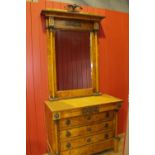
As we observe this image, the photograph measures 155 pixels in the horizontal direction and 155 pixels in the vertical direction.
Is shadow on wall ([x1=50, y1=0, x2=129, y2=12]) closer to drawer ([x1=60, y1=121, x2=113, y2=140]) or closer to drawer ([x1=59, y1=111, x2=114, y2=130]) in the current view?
drawer ([x1=59, y1=111, x2=114, y2=130])

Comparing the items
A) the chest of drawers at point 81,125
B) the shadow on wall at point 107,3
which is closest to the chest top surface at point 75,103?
the chest of drawers at point 81,125

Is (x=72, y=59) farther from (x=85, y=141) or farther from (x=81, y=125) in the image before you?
(x=85, y=141)

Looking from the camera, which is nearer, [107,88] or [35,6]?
[35,6]

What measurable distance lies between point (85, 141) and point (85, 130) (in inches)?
5.7

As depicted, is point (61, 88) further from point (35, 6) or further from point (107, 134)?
point (35, 6)

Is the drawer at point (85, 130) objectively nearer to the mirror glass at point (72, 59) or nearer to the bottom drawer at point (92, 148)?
the bottom drawer at point (92, 148)

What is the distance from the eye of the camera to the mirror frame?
7.58 ft

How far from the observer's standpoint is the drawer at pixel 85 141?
2135 mm

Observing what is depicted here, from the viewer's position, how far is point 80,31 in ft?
8.50

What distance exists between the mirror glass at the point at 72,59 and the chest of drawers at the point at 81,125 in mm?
250

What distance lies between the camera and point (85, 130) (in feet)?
7.43

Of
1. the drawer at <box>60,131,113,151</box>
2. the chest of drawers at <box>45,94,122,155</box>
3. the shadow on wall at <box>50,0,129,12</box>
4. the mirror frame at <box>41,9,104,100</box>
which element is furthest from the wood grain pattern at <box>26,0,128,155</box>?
the drawer at <box>60,131,113,151</box>
